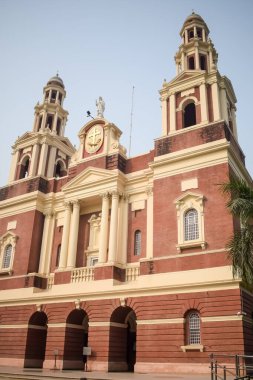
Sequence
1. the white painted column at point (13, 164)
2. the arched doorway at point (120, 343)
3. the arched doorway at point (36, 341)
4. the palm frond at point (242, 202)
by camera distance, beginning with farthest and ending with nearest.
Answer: the white painted column at point (13, 164) → the arched doorway at point (36, 341) → the arched doorway at point (120, 343) → the palm frond at point (242, 202)

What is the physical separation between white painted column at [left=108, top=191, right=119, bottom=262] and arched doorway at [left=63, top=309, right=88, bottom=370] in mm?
4118

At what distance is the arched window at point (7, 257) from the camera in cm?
2990

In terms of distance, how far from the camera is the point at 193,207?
73.6ft

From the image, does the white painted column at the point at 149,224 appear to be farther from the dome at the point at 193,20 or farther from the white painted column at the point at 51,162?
the dome at the point at 193,20

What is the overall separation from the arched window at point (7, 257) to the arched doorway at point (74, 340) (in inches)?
322

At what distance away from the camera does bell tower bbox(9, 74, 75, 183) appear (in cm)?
3384

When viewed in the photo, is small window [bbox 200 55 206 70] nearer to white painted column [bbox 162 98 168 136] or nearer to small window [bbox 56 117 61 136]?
white painted column [bbox 162 98 168 136]

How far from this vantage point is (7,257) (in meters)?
30.2

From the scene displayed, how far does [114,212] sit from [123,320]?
23.4 feet

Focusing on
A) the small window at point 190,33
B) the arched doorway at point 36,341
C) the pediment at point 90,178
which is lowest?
the arched doorway at point 36,341

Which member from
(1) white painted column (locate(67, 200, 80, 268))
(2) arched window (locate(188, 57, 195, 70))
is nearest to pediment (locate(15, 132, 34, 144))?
(1) white painted column (locate(67, 200, 80, 268))

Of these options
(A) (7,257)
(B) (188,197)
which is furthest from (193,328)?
(A) (7,257)

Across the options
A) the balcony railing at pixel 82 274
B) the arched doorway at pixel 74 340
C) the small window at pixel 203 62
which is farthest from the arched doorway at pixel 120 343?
the small window at pixel 203 62

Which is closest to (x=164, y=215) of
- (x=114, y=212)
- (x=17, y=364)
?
(x=114, y=212)
